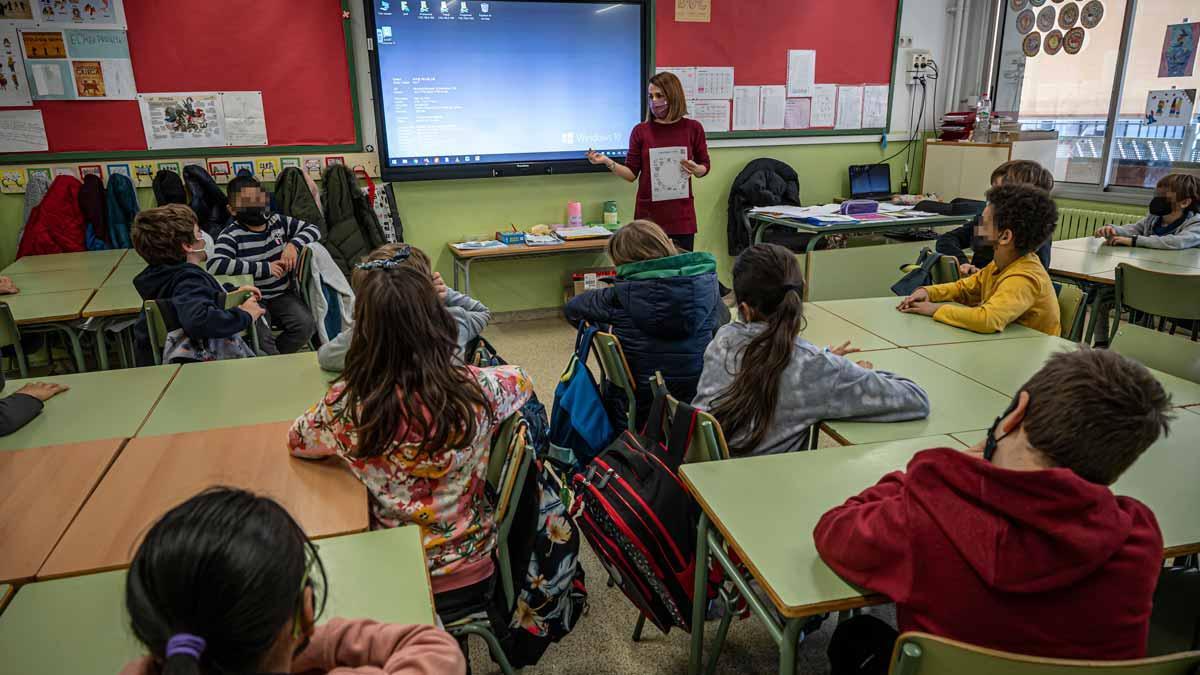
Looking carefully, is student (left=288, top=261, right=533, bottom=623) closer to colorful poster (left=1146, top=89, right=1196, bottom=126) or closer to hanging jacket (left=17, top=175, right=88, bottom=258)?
hanging jacket (left=17, top=175, right=88, bottom=258)

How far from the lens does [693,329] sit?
2320mm

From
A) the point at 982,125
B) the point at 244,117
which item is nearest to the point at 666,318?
the point at 244,117

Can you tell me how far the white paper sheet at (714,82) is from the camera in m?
5.16

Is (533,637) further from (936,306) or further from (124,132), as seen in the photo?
(124,132)

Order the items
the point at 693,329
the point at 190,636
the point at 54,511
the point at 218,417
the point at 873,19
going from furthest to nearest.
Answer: the point at 873,19 → the point at 693,329 → the point at 218,417 → the point at 54,511 → the point at 190,636

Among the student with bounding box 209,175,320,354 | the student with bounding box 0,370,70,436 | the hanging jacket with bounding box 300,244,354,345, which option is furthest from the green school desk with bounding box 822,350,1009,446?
the student with bounding box 209,175,320,354

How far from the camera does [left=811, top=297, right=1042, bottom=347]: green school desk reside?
2410 mm

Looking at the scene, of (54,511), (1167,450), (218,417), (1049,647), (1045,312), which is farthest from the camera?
(1045,312)

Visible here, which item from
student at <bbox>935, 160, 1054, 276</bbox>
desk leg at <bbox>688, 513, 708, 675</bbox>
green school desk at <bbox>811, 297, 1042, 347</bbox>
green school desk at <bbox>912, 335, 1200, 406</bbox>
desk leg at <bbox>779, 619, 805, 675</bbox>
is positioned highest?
student at <bbox>935, 160, 1054, 276</bbox>

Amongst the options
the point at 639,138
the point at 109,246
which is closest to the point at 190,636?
the point at 639,138

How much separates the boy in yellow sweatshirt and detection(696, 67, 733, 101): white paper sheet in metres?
2.97

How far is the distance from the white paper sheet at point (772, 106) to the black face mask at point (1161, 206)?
7.97 feet

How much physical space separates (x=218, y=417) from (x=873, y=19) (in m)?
5.41

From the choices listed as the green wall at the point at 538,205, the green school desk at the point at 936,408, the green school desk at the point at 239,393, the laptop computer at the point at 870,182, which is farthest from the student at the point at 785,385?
the laptop computer at the point at 870,182
